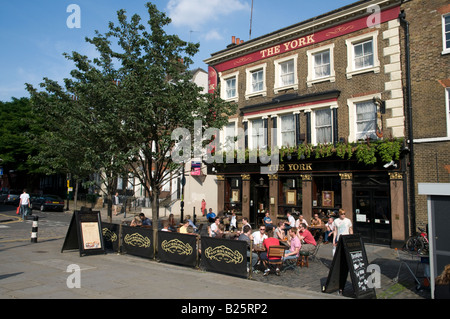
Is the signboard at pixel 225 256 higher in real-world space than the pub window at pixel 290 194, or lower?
lower

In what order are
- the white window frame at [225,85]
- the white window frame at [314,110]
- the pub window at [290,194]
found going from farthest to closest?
the white window frame at [225,85]
the pub window at [290,194]
the white window frame at [314,110]

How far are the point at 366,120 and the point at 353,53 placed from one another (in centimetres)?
362

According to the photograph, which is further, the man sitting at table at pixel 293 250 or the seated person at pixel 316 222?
the seated person at pixel 316 222

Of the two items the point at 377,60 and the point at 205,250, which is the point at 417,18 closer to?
the point at 377,60

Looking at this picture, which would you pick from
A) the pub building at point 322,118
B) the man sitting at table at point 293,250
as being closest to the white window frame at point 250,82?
the pub building at point 322,118

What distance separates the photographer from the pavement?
712cm

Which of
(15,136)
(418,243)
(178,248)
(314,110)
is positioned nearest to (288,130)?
(314,110)

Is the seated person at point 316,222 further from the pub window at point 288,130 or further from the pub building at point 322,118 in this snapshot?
the pub window at point 288,130

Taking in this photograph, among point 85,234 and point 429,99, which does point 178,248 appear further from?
point 429,99

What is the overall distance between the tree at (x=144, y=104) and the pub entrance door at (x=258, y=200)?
7.74 m

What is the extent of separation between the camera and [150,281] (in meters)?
8.23

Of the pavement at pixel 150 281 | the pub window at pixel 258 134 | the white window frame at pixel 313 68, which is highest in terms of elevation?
the white window frame at pixel 313 68

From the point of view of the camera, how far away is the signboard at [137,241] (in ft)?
37.1

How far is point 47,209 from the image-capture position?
32.1 metres
